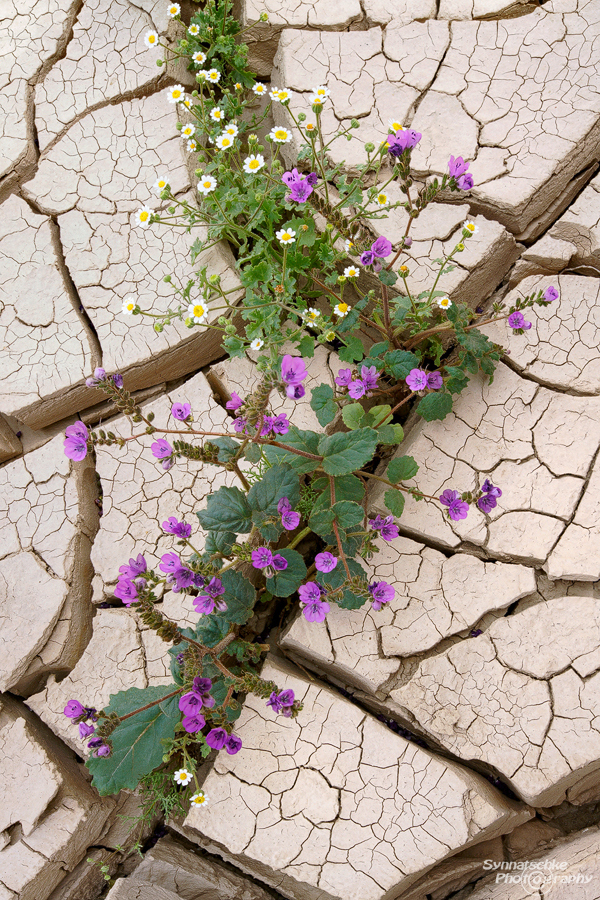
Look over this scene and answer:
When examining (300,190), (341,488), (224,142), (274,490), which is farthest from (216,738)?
(224,142)

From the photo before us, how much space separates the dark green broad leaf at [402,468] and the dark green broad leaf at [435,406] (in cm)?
25

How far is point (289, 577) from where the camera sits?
2.12 meters

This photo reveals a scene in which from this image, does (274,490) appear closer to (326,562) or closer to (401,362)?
(326,562)

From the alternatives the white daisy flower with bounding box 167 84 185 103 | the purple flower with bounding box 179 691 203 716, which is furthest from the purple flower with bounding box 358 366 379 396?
the white daisy flower with bounding box 167 84 185 103

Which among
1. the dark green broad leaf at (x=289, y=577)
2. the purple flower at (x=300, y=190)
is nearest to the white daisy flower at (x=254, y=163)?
the purple flower at (x=300, y=190)

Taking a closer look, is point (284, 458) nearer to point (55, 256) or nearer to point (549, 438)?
point (549, 438)

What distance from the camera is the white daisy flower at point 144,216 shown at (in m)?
2.59

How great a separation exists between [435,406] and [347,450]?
1.98ft

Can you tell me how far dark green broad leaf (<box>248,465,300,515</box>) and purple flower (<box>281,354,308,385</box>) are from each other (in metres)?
0.30

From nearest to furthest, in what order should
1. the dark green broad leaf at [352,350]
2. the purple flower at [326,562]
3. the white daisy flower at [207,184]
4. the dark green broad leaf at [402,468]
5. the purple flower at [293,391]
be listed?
1. the purple flower at [293,391]
2. the purple flower at [326,562]
3. the dark green broad leaf at [402,468]
4. the white daisy flower at [207,184]
5. the dark green broad leaf at [352,350]

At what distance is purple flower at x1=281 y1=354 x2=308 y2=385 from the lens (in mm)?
1949

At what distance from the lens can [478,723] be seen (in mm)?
2297

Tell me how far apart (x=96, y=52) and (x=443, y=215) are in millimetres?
2006

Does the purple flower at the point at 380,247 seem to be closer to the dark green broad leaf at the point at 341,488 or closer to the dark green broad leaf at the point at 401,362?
the dark green broad leaf at the point at 401,362
